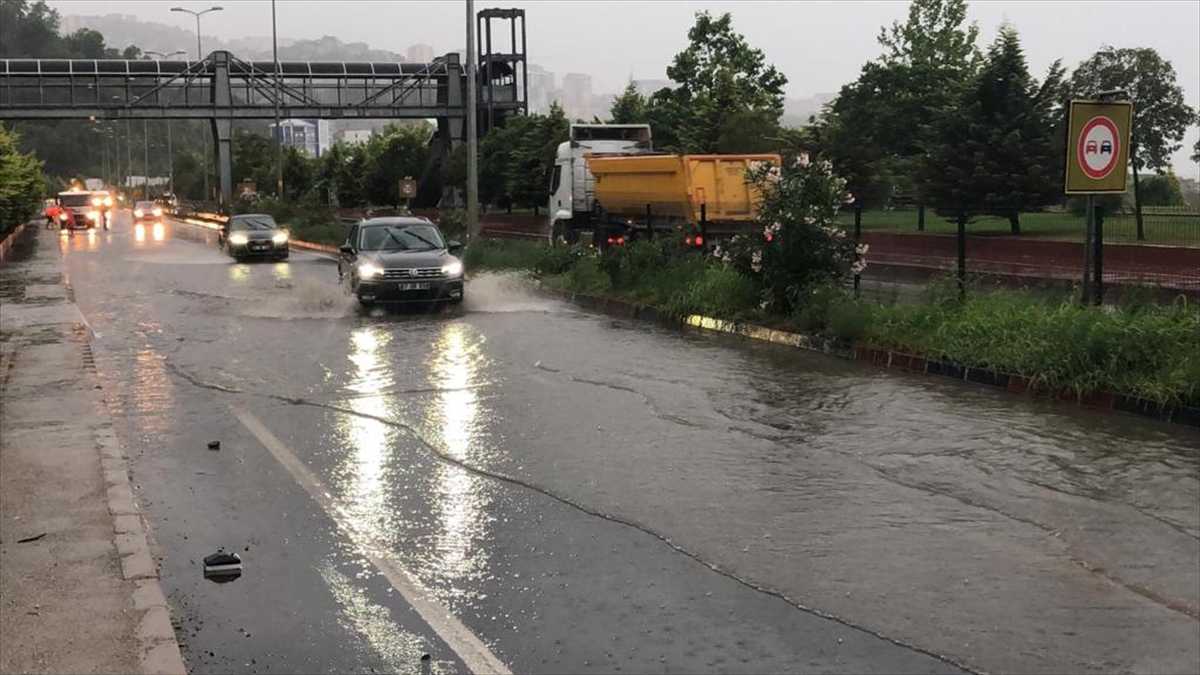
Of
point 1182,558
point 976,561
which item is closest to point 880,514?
point 976,561

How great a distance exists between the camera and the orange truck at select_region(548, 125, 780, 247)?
82.9 feet

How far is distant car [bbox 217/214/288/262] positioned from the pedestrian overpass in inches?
1289

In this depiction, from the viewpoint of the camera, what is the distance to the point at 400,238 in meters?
21.9

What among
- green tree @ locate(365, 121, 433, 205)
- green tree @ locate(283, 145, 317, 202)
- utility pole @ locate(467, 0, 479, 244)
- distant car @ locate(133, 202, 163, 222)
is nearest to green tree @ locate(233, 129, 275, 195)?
green tree @ locate(283, 145, 317, 202)

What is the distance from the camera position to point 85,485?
8.37 meters

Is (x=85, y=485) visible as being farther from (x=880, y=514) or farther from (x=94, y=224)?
(x=94, y=224)

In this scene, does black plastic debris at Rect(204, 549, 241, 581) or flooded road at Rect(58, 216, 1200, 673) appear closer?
flooded road at Rect(58, 216, 1200, 673)

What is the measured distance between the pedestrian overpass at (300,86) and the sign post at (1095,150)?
200 feet

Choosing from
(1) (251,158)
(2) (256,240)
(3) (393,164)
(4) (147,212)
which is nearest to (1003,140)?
(2) (256,240)

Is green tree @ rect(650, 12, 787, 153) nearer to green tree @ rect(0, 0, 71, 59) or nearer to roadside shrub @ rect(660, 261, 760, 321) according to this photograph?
roadside shrub @ rect(660, 261, 760, 321)

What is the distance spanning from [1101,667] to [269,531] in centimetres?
468

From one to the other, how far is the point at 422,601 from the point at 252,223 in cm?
3634

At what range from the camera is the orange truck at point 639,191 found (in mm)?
25281

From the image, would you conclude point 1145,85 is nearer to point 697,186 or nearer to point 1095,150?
point 697,186
